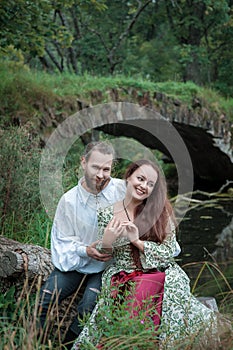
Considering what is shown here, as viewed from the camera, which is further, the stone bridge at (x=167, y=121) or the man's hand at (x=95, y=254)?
the stone bridge at (x=167, y=121)

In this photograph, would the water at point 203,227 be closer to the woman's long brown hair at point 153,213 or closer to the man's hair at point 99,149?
the woman's long brown hair at point 153,213

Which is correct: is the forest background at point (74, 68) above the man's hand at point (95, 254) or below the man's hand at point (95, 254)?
above

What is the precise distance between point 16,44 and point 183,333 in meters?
4.61

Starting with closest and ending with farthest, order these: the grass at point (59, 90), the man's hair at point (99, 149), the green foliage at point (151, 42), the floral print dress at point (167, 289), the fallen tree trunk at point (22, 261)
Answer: the floral print dress at point (167, 289)
the man's hair at point (99, 149)
the fallen tree trunk at point (22, 261)
the grass at point (59, 90)
the green foliage at point (151, 42)

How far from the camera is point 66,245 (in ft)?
11.2

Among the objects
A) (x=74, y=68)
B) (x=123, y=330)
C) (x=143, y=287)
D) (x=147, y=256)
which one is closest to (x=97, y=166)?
(x=147, y=256)

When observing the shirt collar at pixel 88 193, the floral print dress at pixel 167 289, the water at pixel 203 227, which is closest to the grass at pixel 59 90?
the water at pixel 203 227

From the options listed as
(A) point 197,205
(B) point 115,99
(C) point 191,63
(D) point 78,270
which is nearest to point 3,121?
(B) point 115,99

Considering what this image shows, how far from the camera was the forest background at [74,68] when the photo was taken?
18.0ft

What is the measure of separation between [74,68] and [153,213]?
1082cm

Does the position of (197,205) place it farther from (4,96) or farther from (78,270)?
(78,270)

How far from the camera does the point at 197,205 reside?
37.9 feet

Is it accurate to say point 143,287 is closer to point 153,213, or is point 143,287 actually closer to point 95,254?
point 95,254

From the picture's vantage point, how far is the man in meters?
3.36
